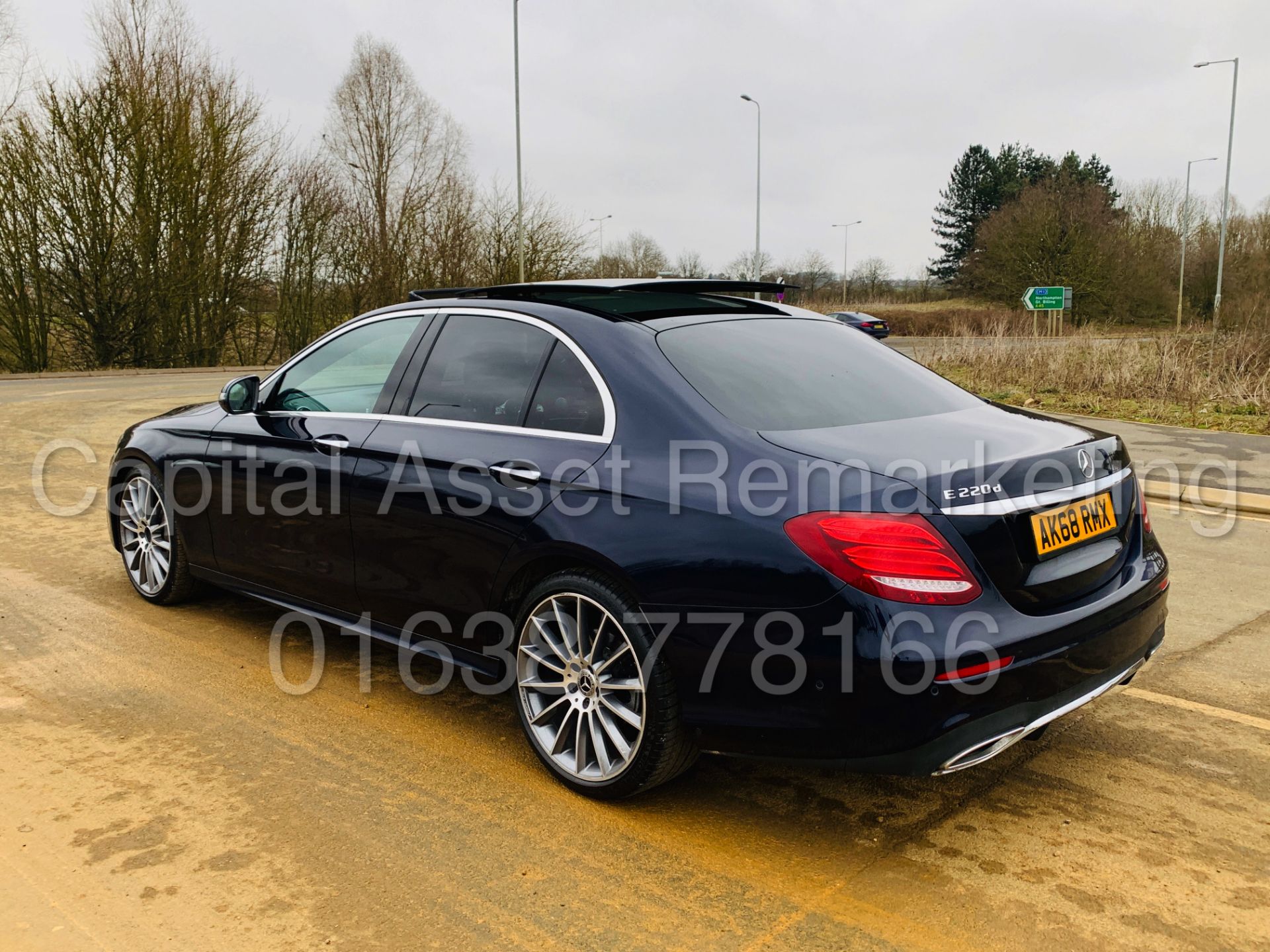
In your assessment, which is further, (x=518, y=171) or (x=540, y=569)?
(x=518, y=171)

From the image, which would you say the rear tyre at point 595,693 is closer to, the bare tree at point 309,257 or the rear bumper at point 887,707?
the rear bumper at point 887,707

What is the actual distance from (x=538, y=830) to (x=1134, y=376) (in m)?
14.7

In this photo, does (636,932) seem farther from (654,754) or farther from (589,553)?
(589,553)

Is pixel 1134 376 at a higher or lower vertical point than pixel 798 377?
lower

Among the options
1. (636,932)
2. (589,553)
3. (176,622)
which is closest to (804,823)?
(636,932)

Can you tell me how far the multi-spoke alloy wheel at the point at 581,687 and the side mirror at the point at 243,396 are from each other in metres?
2.06

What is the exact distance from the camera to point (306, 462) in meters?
4.19

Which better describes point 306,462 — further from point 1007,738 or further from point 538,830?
point 1007,738

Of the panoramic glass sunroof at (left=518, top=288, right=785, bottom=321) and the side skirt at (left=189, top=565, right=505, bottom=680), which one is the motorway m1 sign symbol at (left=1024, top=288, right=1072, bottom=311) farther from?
the side skirt at (left=189, top=565, right=505, bottom=680)

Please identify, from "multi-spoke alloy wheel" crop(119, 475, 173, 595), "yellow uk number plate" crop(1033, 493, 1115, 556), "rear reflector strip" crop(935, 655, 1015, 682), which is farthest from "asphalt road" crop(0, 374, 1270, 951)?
"yellow uk number plate" crop(1033, 493, 1115, 556)

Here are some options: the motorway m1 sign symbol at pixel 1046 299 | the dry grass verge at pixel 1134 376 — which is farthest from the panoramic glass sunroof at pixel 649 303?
the motorway m1 sign symbol at pixel 1046 299

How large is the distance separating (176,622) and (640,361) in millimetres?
3039

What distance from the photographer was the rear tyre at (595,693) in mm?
3010

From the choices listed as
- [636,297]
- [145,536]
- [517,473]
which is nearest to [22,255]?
[145,536]
